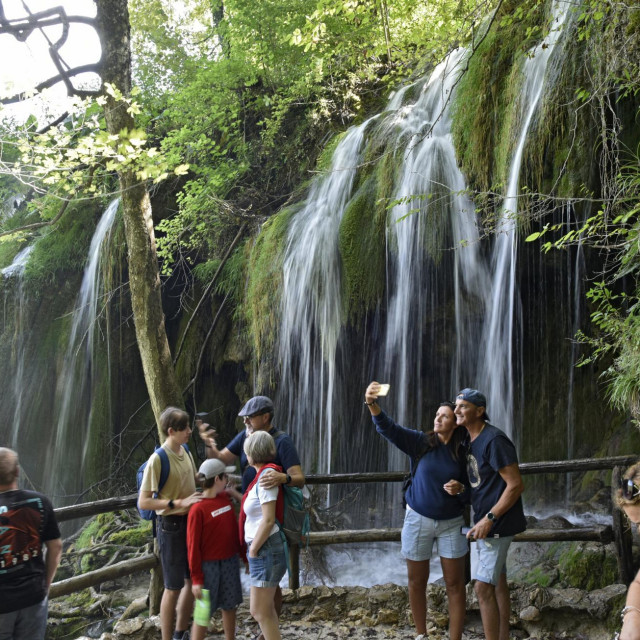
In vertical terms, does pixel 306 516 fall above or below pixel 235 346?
below

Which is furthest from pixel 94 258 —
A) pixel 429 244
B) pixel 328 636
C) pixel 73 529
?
pixel 328 636

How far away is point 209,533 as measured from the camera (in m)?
3.78

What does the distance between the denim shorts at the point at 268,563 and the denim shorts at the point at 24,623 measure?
1.08 metres

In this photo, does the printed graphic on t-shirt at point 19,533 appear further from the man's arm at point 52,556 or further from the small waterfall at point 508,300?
the small waterfall at point 508,300

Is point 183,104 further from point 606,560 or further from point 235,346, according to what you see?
point 606,560

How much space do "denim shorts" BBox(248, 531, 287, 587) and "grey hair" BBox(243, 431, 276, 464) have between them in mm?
425

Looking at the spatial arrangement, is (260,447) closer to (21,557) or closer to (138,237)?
(21,557)

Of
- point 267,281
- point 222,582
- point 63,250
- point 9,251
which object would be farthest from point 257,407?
point 9,251

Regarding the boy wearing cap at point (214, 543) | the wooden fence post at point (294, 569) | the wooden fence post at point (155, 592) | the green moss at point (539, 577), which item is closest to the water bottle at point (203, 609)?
the boy wearing cap at point (214, 543)

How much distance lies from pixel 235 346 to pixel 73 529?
474cm

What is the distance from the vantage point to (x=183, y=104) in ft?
40.8

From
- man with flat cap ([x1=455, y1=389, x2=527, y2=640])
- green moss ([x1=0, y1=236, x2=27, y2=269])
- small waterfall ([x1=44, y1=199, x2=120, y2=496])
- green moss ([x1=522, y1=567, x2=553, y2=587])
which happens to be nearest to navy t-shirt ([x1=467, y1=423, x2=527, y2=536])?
man with flat cap ([x1=455, y1=389, x2=527, y2=640])

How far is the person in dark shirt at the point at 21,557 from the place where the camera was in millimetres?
3035

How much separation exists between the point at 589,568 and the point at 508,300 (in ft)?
11.0
